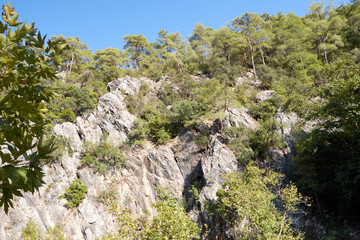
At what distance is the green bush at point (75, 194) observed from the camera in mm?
16328

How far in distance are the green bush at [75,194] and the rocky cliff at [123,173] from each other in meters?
0.39

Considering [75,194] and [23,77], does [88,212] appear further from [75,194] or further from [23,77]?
[23,77]

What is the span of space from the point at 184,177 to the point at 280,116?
10.9 m

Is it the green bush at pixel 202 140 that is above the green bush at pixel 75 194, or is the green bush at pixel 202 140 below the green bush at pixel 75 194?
above

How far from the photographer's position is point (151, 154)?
65.1ft

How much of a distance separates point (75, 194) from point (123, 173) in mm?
4456

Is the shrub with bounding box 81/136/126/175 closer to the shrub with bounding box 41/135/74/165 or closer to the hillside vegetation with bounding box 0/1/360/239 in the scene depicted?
the hillside vegetation with bounding box 0/1/360/239

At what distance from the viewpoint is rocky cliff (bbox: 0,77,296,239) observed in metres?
15.6

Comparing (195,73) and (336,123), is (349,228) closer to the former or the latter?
(336,123)

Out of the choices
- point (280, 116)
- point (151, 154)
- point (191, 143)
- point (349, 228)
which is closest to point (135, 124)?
point (151, 154)

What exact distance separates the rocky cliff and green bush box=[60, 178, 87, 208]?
15.4 inches

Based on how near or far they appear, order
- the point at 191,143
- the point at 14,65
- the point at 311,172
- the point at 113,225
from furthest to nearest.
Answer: the point at 191,143 < the point at 113,225 < the point at 311,172 < the point at 14,65

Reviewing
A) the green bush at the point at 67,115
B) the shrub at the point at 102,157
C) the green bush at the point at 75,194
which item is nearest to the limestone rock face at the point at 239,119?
the shrub at the point at 102,157

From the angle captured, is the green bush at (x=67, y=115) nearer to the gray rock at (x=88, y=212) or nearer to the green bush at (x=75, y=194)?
the green bush at (x=75, y=194)
